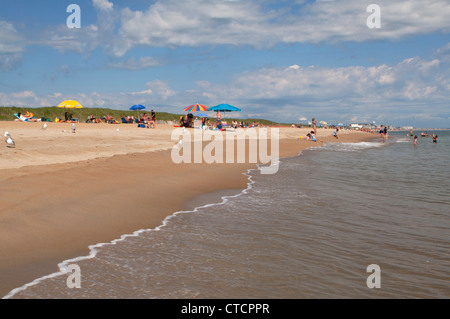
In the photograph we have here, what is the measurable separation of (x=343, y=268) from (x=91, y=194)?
5.98m

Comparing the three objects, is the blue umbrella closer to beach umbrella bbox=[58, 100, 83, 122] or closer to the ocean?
beach umbrella bbox=[58, 100, 83, 122]

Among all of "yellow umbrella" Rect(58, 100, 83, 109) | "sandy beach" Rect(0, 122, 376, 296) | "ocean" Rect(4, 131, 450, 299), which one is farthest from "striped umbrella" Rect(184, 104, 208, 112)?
"ocean" Rect(4, 131, 450, 299)

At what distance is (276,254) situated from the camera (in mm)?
5133

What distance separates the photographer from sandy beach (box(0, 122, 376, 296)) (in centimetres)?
491

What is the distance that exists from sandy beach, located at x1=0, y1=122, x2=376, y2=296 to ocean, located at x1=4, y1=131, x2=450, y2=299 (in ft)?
1.49

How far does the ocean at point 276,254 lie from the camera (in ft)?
13.0

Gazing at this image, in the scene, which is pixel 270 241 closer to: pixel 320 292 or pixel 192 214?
pixel 320 292

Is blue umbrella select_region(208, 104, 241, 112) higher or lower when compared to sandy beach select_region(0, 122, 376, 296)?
higher

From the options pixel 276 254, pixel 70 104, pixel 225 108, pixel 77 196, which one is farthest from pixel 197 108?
pixel 276 254

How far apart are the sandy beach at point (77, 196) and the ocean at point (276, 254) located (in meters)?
0.45

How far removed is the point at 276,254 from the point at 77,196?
197 inches

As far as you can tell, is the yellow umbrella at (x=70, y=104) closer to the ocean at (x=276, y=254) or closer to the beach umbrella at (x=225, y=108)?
the beach umbrella at (x=225, y=108)

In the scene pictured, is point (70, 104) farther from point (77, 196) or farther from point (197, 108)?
point (77, 196)

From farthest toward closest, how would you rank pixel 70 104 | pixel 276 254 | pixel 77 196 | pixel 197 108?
pixel 197 108, pixel 70 104, pixel 77 196, pixel 276 254
